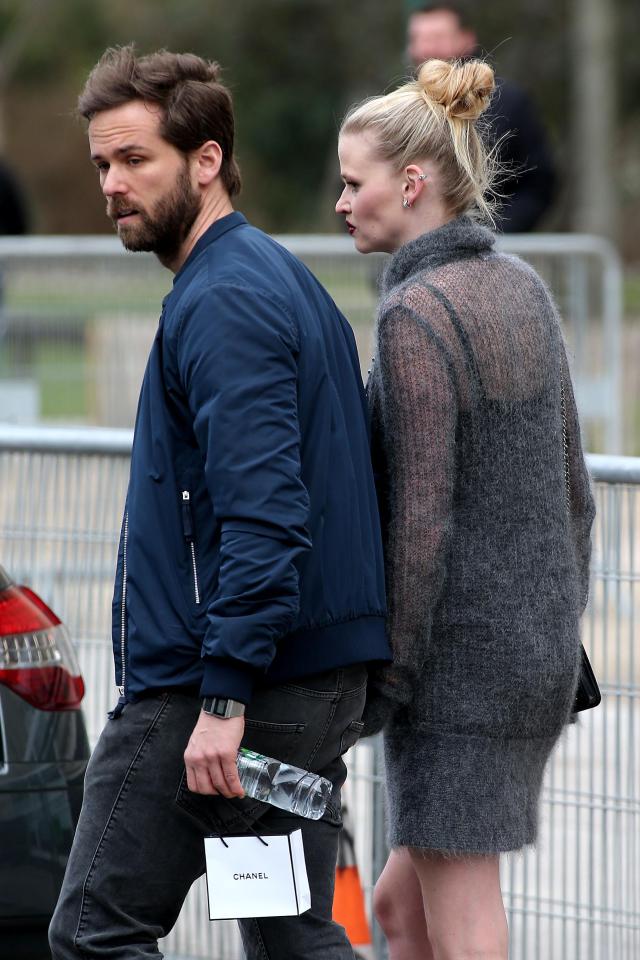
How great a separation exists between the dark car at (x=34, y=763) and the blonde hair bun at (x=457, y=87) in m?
1.43

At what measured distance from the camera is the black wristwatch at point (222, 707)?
2.72 meters

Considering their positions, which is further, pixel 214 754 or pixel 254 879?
pixel 254 879

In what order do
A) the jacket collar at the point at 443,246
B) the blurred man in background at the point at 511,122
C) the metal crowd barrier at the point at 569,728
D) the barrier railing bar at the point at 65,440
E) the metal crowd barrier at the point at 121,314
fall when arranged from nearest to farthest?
the jacket collar at the point at 443,246 < the metal crowd barrier at the point at 569,728 < the barrier railing bar at the point at 65,440 < the blurred man in background at the point at 511,122 < the metal crowd barrier at the point at 121,314

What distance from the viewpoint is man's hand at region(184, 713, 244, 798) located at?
273 cm

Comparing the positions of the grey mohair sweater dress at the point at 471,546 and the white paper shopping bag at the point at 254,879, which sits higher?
the grey mohair sweater dress at the point at 471,546

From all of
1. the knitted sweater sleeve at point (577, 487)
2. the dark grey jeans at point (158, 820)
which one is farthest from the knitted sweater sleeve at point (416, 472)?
the knitted sweater sleeve at point (577, 487)

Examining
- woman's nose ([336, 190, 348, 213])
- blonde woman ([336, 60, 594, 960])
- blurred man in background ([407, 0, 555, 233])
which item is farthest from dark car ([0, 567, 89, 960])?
blurred man in background ([407, 0, 555, 233])

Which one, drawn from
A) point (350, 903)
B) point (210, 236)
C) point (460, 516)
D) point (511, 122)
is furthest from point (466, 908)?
point (511, 122)

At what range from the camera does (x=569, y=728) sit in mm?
4352

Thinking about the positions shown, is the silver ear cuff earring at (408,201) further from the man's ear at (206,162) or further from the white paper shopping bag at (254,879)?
the white paper shopping bag at (254,879)

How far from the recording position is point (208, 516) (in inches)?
111

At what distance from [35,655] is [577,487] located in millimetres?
1246

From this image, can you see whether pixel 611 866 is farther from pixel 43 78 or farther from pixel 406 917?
pixel 43 78

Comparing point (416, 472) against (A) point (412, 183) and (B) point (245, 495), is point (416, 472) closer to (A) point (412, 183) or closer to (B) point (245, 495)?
(B) point (245, 495)
